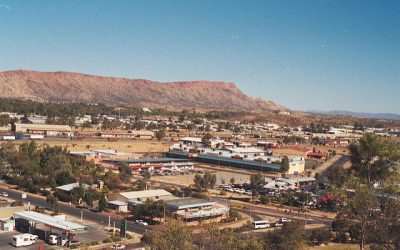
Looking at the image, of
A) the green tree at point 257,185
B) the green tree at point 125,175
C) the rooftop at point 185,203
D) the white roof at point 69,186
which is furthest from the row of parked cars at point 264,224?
the green tree at point 125,175

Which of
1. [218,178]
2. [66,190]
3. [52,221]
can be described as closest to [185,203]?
[52,221]

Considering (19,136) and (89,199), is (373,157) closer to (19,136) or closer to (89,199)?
(89,199)

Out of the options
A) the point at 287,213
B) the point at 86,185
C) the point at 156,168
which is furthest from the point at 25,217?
the point at 156,168

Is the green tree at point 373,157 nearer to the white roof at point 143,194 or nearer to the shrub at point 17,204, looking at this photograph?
the white roof at point 143,194

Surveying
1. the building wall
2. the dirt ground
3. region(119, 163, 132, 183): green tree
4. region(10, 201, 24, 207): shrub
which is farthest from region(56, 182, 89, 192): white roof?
the building wall

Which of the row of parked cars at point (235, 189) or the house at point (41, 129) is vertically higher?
the house at point (41, 129)

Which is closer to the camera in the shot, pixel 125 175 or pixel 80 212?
pixel 80 212

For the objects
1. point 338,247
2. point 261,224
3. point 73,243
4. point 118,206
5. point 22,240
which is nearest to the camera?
point 22,240

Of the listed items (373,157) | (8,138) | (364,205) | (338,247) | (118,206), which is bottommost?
(338,247)

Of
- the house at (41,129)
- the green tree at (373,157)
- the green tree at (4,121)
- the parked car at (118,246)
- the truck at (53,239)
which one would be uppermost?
the green tree at (373,157)
